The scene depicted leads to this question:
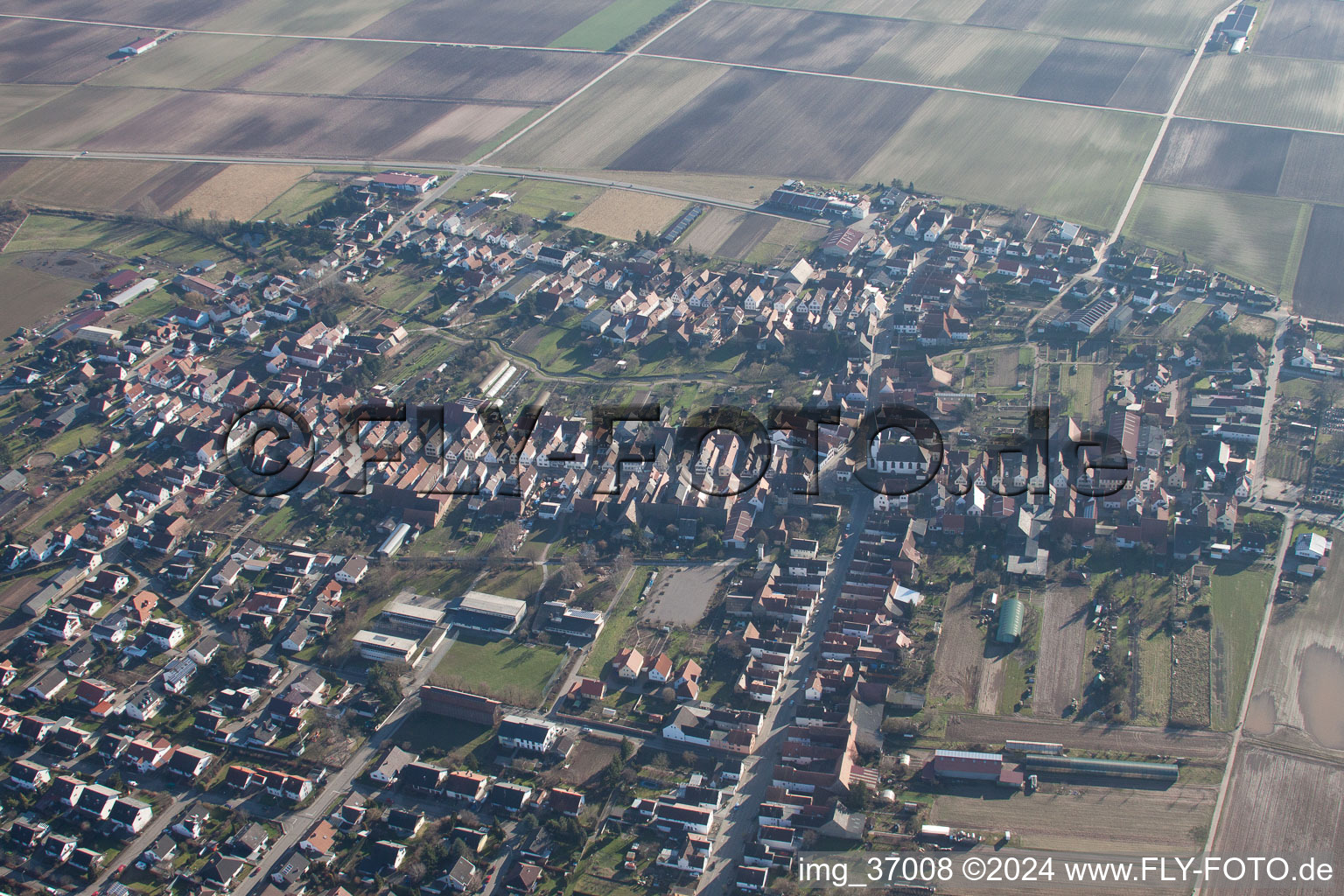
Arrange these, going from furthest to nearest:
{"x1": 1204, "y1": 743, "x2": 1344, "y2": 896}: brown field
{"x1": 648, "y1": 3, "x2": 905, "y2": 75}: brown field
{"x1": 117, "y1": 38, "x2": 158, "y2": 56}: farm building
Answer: {"x1": 117, "y1": 38, "x2": 158, "y2": 56}: farm building < {"x1": 648, "y1": 3, "x2": 905, "y2": 75}: brown field < {"x1": 1204, "y1": 743, "x2": 1344, "y2": 896}: brown field

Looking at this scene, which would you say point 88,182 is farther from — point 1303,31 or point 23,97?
point 1303,31

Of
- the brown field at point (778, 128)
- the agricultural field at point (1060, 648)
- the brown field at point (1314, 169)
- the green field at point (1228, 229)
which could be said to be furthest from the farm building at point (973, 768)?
the brown field at point (1314, 169)

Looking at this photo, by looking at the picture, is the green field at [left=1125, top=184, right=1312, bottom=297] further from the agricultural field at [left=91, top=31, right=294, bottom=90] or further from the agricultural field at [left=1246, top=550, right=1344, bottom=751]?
the agricultural field at [left=91, top=31, right=294, bottom=90]

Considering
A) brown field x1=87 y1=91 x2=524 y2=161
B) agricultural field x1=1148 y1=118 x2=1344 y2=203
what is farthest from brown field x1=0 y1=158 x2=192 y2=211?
agricultural field x1=1148 y1=118 x2=1344 y2=203

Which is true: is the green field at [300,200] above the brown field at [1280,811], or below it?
above

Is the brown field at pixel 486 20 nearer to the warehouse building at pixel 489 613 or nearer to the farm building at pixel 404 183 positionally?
the farm building at pixel 404 183
